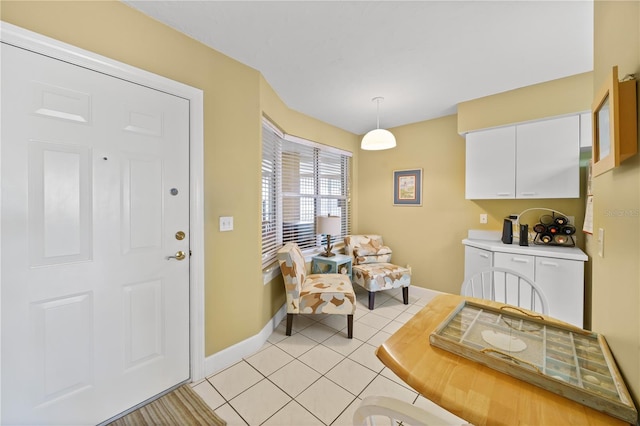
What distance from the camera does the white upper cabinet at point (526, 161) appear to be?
7.32 ft

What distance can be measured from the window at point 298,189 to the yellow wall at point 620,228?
7.41 feet

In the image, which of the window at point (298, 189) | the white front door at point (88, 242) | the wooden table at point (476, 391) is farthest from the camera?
the window at point (298, 189)

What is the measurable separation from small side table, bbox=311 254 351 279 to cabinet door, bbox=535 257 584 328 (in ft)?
6.25

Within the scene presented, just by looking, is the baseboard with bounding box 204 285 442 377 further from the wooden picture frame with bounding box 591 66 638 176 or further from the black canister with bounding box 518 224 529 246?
the black canister with bounding box 518 224 529 246

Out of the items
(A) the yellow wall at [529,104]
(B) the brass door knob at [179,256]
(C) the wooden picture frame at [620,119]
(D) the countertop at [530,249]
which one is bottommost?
(D) the countertop at [530,249]

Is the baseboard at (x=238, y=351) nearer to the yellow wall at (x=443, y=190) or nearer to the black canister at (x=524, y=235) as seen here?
the yellow wall at (x=443, y=190)

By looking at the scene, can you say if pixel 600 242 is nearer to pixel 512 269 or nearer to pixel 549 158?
pixel 512 269

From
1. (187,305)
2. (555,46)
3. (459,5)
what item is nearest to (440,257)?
(555,46)

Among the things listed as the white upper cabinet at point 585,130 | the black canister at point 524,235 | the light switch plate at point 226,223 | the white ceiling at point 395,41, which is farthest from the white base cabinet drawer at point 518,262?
the light switch plate at point 226,223

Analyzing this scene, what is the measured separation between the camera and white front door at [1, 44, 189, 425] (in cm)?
116

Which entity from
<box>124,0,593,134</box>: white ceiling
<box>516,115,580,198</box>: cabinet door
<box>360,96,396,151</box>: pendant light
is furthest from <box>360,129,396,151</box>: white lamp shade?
<box>516,115,580,198</box>: cabinet door

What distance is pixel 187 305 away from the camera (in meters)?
1.73

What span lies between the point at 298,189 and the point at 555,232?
9.23ft

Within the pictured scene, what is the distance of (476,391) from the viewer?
709 mm
